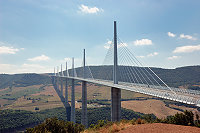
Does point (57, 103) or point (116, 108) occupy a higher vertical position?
point (116, 108)

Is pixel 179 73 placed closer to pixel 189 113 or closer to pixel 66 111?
pixel 66 111

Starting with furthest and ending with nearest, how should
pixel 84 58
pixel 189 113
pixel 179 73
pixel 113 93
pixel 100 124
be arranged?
pixel 179 73
pixel 84 58
pixel 113 93
pixel 100 124
pixel 189 113

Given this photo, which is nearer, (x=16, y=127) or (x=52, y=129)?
(x=52, y=129)

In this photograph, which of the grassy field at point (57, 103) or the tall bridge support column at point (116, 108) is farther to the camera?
the grassy field at point (57, 103)

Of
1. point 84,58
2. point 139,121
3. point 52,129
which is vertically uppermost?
point 84,58

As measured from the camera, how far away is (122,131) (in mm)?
9375

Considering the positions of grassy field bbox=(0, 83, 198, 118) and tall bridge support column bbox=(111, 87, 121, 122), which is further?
grassy field bbox=(0, 83, 198, 118)

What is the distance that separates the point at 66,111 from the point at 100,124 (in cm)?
6522

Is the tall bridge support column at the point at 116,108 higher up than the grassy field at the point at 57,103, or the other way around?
the tall bridge support column at the point at 116,108

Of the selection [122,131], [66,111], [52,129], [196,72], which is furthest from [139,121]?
[196,72]

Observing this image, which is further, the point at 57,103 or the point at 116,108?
the point at 57,103

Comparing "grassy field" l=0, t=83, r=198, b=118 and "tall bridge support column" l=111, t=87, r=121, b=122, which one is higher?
"tall bridge support column" l=111, t=87, r=121, b=122

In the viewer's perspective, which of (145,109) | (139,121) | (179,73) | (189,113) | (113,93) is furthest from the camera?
(179,73)

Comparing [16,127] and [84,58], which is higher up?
[84,58]
